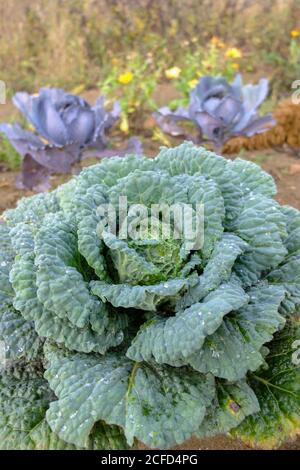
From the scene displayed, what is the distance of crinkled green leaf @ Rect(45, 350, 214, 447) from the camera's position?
167 centimetres

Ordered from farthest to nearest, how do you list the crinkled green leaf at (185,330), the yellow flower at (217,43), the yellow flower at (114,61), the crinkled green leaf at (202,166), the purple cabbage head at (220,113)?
the yellow flower at (114,61) → the yellow flower at (217,43) → the purple cabbage head at (220,113) → the crinkled green leaf at (202,166) → the crinkled green leaf at (185,330)

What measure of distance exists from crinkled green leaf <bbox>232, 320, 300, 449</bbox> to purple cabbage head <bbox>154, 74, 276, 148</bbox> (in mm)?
1946

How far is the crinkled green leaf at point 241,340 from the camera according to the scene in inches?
68.6

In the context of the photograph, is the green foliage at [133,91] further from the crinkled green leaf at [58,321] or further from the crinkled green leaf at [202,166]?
the crinkled green leaf at [58,321]

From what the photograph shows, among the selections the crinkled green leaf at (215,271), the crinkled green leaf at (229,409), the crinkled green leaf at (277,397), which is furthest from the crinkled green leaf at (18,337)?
the crinkled green leaf at (277,397)

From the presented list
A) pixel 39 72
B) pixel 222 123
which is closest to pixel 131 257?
pixel 222 123

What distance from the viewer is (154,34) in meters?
6.58

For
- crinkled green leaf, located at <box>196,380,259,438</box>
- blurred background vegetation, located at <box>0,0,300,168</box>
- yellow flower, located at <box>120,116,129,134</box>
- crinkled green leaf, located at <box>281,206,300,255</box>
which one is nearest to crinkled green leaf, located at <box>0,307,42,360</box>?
crinkled green leaf, located at <box>196,380,259,438</box>

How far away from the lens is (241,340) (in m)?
1.80

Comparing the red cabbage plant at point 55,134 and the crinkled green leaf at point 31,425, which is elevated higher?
the red cabbage plant at point 55,134

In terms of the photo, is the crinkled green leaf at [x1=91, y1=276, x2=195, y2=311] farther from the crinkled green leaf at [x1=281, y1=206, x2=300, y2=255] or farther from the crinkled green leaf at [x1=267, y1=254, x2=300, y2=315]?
the crinkled green leaf at [x1=281, y1=206, x2=300, y2=255]

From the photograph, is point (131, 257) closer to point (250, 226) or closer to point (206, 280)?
point (206, 280)

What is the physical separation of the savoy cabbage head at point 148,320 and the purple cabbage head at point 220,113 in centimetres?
162

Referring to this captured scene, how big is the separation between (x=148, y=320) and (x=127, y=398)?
28 centimetres
